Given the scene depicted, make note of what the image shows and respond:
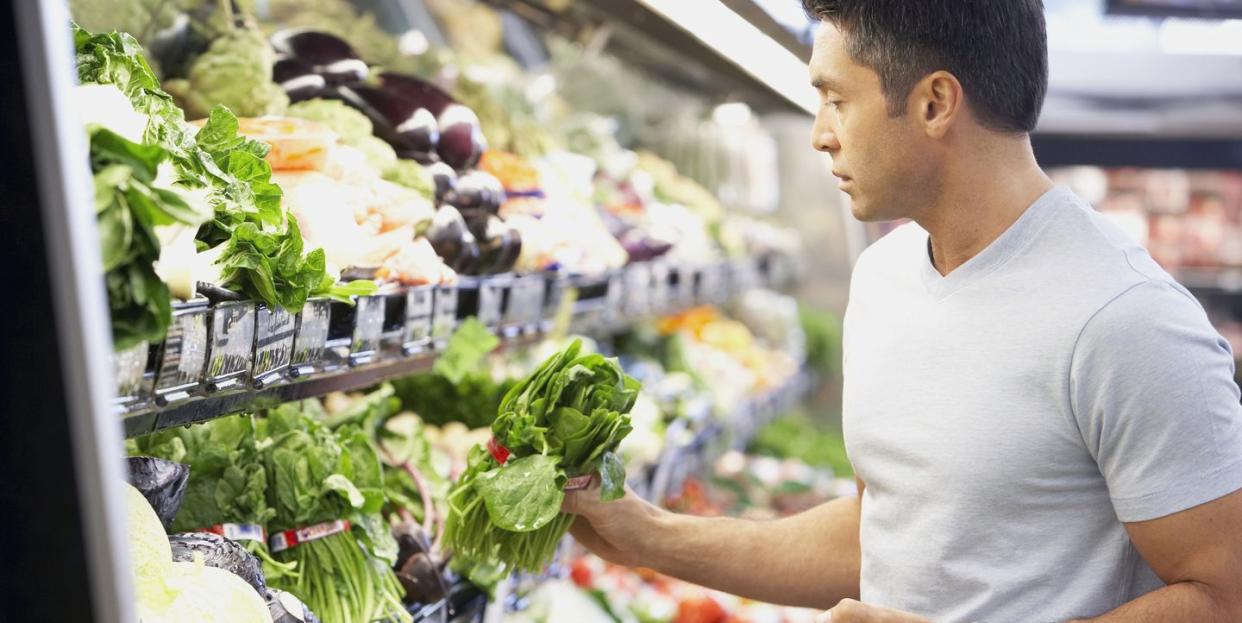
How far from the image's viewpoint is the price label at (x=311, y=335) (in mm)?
1595

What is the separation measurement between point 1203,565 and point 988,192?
0.63m

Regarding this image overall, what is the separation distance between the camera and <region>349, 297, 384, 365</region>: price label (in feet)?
5.94

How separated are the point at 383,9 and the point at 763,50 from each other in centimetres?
148

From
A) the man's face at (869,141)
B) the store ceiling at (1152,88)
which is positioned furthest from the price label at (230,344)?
the store ceiling at (1152,88)

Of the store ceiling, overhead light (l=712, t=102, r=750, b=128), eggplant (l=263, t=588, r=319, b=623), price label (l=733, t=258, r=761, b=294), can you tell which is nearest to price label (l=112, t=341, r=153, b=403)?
eggplant (l=263, t=588, r=319, b=623)

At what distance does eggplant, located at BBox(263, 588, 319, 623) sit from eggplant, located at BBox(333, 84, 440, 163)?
3.63 feet

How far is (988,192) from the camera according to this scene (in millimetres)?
1893

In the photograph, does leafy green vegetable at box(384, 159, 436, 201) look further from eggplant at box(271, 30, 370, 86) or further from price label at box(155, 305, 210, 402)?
price label at box(155, 305, 210, 402)

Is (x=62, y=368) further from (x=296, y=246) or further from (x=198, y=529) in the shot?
(x=198, y=529)

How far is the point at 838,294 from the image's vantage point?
6109mm

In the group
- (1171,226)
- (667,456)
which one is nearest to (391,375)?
(667,456)

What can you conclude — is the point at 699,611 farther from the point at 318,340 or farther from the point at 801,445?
the point at 318,340

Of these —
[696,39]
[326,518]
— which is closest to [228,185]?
[326,518]

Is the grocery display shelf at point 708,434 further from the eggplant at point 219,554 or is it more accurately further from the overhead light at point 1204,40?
the overhead light at point 1204,40
